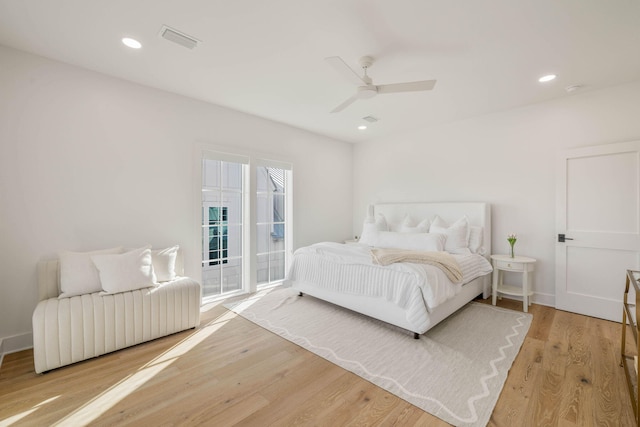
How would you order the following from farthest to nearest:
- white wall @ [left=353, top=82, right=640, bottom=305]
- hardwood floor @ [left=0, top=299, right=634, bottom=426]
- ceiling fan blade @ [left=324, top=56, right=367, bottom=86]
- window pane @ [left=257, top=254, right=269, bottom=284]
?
1. window pane @ [left=257, top=254, right=269, bottom=284]
2. white wall @ [left=353, top=82, right=640, bottom=305]
3. ceiling fan blade @ [left=324, top=56, right=367, bottom=86]
4. hardwood floor @ [left=0, top=299, right=634, bottom=426]

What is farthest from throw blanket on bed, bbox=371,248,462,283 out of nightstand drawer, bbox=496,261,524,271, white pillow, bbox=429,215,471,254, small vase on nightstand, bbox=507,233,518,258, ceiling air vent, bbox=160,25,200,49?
ceiling air vent, bbox=160,25,200,49

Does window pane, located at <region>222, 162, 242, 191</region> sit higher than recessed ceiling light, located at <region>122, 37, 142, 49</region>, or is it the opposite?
Result: recessed ceiling light, located at <region>122, 37, 142, 49</region>

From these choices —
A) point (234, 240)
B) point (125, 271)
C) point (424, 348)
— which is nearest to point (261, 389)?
point (424, 348)

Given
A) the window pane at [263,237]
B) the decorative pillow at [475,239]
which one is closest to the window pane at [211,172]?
the window pane at [263,237]

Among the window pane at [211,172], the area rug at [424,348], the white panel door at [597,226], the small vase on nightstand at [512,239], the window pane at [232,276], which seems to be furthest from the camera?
the window pane at [232,276]

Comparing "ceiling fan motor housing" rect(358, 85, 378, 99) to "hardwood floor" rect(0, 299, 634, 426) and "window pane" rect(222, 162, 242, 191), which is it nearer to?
"window pane" rect(222, 162, 242, 191)

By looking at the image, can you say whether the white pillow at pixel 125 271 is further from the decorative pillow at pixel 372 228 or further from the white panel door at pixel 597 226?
the white panel door at pixel 597 226

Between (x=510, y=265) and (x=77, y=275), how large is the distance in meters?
4.79

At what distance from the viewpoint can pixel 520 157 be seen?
3.79 m

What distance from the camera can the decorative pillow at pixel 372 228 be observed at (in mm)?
4310

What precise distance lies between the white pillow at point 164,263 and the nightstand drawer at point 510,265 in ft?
13.3

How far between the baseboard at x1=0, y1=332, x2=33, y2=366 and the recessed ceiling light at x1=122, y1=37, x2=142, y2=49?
283 centimetres

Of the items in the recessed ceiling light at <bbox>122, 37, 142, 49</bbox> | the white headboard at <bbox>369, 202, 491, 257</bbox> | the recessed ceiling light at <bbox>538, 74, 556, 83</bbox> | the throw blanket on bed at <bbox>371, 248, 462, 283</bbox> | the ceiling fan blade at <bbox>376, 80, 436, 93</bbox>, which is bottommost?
the throw blanket on bed at <bbox>371, 248, 462, 283</bbox>

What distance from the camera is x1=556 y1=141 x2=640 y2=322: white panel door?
3.00 m
